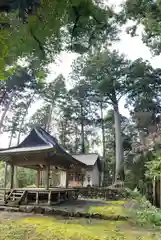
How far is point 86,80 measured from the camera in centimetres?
2620

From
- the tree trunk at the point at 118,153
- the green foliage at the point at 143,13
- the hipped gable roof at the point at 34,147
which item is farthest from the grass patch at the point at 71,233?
the tree trunk at the point at 118,153

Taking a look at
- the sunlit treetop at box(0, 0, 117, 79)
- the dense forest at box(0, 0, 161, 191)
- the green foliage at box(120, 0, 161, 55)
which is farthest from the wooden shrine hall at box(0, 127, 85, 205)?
the sunlit treetop at box(0, 0, 117, 79)

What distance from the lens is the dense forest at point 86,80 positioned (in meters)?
1.47

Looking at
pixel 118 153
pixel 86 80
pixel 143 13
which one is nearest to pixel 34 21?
pixel 143 13

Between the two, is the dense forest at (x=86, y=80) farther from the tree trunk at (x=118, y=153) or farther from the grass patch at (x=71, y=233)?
the grass patch at (x=71, y=233)

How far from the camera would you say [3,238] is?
16.5 ft

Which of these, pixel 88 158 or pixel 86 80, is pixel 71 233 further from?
pixel 86 80

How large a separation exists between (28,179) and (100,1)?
932 inches

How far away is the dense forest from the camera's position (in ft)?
4.82

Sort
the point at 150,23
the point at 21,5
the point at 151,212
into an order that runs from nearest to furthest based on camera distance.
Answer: the point at 21,5, the point at 151,212, the point at 150,23

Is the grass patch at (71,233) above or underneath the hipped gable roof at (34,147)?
underneath

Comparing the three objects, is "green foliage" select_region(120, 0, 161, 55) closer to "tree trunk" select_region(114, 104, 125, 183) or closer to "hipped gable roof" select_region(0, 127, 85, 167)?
"hipped gable roof" select_region(0, 127, 85, 167)

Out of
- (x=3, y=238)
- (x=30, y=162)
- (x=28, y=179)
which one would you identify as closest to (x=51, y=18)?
(x=3, y=238)

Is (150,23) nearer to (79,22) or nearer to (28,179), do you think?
(79,22)
